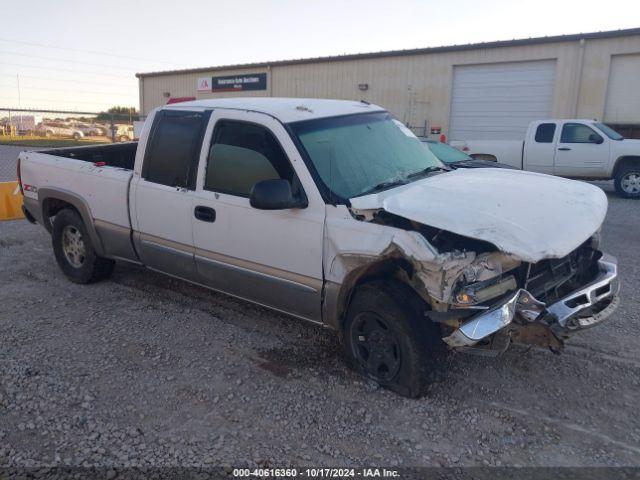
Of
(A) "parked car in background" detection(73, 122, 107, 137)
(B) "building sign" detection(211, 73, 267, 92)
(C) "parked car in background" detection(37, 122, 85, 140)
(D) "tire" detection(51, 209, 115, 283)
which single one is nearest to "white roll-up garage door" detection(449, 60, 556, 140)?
(B) "building sign" detection(211, 73, 267, 92)

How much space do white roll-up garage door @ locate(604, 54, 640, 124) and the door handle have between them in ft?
61.9

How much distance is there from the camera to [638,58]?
18.4 m

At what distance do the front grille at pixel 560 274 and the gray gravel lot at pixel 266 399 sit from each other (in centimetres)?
68

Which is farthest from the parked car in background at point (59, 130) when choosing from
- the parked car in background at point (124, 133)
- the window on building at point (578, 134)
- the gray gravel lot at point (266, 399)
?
the gray gravel lot at point (266, 399)

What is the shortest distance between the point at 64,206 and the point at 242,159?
2.91m

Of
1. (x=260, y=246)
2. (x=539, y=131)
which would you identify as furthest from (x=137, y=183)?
(x=539, y=131)

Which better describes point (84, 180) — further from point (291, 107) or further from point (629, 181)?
point (629, 181)

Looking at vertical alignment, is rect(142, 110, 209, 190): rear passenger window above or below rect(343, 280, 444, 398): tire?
above

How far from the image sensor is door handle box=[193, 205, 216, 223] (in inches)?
175

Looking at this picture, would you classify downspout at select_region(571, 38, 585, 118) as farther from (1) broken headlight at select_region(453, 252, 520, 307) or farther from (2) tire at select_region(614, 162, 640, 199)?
(1) broken headlight at select_region(453, 252, 520, 307)

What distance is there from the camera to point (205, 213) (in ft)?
14.7

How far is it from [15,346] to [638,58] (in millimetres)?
20504

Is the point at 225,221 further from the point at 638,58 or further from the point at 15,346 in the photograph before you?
the point at 638,58

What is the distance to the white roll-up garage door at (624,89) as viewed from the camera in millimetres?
18578
